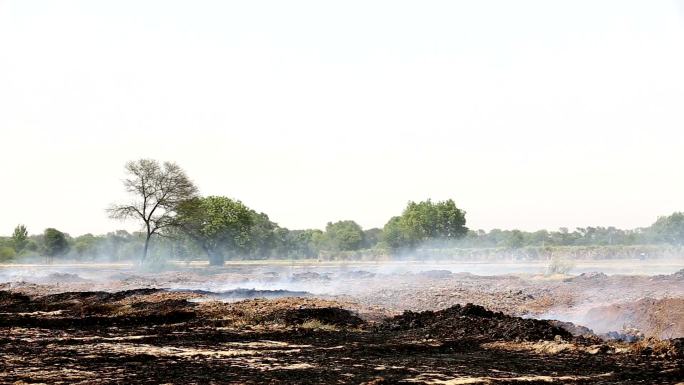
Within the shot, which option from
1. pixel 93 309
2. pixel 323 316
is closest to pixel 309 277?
pixel 93 309

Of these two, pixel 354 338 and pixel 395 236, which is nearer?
pixel 354 338

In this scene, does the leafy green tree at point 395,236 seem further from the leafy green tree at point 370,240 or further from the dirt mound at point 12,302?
the dirt mound at point 12,302

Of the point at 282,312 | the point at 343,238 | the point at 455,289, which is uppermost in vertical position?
the point at 343,238

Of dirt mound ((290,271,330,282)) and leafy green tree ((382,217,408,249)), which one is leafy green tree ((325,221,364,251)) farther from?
dirt mound ((290,271,330,282))

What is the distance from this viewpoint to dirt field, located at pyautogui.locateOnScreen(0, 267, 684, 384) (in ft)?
52.9

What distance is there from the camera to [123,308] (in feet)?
112

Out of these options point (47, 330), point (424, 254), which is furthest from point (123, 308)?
point (424, 254)

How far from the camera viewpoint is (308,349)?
20672mm

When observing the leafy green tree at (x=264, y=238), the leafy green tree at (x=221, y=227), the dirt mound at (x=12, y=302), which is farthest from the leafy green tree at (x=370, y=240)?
the dirt mound at (x=12, y=302)

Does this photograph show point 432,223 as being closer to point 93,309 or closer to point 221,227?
point 221,227

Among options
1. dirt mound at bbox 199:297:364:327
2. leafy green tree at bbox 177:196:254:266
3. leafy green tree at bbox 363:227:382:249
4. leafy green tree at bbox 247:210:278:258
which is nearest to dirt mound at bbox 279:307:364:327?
dirt mound at bbox 199:297:364:327

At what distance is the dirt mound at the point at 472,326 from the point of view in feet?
71.7

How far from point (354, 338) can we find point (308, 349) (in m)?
3.19

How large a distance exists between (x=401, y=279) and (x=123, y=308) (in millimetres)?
21683
